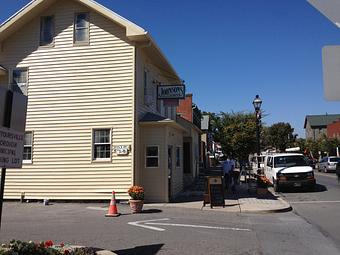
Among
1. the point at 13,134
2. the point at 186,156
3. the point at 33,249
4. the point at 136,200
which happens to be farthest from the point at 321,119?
the point at 33,249

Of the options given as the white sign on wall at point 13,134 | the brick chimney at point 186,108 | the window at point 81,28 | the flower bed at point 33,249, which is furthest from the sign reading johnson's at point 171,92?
the brick chimney at point 186,108

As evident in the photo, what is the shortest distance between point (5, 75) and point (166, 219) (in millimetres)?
10744

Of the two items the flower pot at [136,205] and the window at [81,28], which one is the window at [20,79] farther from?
the flower pot at [136,205]

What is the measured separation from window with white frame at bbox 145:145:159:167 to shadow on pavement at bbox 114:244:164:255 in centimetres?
915

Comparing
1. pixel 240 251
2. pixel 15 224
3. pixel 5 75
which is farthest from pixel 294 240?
pixel 5 75

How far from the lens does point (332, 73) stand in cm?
314

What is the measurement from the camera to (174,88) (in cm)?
1945

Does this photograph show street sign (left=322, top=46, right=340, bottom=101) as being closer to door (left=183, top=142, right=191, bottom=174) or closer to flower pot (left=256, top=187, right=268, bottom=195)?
flower pot (left=256, top=187, right=268, bottom=195)

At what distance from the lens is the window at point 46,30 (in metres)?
19.2

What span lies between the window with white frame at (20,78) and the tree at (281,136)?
248ft

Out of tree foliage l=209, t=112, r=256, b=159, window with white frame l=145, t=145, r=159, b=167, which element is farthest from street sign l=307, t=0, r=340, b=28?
tree foliage l=209, t=112, r=256, b=159

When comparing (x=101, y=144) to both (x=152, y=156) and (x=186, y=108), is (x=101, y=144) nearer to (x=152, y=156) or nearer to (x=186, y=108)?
(x=152, y=156)

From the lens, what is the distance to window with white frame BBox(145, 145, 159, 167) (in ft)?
60.6

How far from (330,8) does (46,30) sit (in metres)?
17.9
